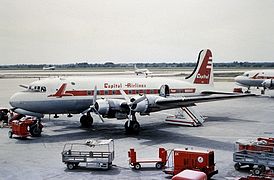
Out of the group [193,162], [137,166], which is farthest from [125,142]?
[193,162]

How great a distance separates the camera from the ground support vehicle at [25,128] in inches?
940

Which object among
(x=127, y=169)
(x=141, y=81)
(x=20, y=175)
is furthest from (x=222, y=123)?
(x=20, y=175)

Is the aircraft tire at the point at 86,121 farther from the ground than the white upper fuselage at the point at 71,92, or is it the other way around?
the white upper fuselage at the point at 71,92

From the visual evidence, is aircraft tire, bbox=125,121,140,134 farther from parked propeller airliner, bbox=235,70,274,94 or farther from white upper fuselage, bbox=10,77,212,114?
parked propeller airliner, bbox=235,70,274,94

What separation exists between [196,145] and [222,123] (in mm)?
9956

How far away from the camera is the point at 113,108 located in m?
24.5

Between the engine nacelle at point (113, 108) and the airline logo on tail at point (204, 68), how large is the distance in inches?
461

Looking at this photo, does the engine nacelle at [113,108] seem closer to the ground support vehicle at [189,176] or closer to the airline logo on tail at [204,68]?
the airline logo on tail at [204,68]

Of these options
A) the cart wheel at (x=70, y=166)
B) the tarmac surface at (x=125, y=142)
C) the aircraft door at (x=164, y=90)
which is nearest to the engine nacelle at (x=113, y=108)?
the tarmac surface at (x=125, y=142)

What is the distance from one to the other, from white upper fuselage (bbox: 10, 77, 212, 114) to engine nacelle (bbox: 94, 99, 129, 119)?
264cm

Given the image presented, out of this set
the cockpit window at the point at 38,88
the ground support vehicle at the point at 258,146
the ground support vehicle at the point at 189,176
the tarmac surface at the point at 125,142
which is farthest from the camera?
the cockpit window at the point at 38,88

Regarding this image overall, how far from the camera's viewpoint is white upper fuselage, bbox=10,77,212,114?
991 inches

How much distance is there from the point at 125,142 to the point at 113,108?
2720 millimetres

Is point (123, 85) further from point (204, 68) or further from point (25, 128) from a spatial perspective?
point (204, 68)
